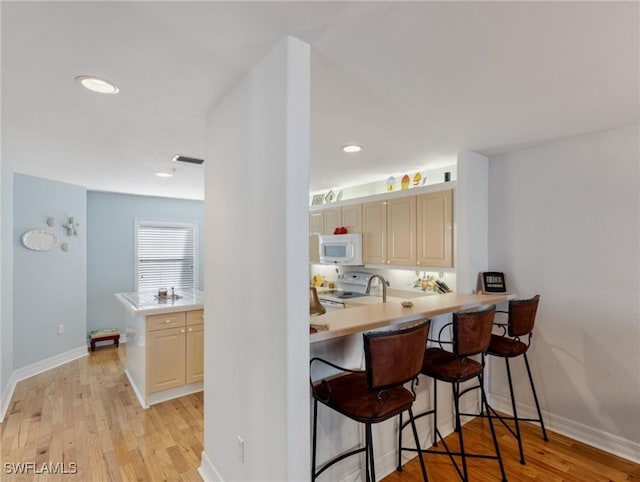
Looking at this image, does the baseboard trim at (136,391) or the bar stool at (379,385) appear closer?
the bar stool at (379,385)

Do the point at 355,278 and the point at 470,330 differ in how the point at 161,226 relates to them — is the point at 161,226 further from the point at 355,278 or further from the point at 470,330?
the point at 470,330

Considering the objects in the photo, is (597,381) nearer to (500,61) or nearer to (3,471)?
(500,61)

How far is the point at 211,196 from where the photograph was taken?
2.12 metres

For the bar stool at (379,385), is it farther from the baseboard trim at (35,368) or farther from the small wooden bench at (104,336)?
the small wooden bench at (104,336)

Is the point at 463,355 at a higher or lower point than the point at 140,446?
higher

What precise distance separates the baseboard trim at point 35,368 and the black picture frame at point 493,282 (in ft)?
14.6

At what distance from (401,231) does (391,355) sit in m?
2.38

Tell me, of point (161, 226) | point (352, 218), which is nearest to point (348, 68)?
point (352, 218)

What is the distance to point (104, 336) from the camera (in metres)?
4.93

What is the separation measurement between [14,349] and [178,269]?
2.54 meters

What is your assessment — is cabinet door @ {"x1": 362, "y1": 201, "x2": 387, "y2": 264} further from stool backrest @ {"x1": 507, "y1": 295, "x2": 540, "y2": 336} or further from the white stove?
stool backrest @ {"x1": 507, "y1": 295, "x2": 540, "y2": 336}

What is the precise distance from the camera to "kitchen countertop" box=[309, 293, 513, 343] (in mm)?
1707

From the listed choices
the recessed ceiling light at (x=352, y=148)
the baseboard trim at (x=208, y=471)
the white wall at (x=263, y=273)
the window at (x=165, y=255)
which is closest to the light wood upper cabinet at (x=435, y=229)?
the recessed ceiling light at (x=352, y=148)

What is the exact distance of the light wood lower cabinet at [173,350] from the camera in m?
3.20
